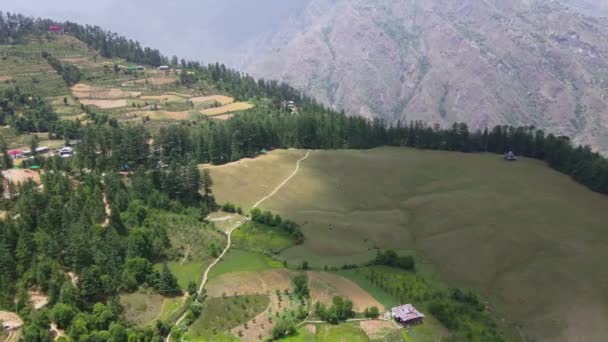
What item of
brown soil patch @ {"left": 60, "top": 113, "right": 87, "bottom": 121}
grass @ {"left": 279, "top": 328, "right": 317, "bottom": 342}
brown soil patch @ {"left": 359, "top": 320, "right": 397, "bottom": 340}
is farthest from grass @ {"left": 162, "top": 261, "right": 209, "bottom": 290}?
brown soil patch @ {"left": 60, "top": 113, "right": 87, "bottom": 121}

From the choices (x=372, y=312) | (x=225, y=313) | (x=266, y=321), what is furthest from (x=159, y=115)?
(x=372, y=312)

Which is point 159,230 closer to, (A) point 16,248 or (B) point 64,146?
(A) point 16,248

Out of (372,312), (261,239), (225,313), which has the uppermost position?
(261,239)

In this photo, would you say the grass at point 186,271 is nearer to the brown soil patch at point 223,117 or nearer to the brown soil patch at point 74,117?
the brown soil patch at point 223,117

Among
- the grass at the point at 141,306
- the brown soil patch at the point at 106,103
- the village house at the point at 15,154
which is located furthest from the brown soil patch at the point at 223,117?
the grass at the point at 141,306

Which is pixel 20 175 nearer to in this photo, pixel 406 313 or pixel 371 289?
pixel 371 289

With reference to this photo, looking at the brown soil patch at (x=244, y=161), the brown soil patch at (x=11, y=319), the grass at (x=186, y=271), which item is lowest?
the brown soil patch at (x=11, y=319)

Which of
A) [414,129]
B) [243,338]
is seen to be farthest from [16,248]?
[414,129]
